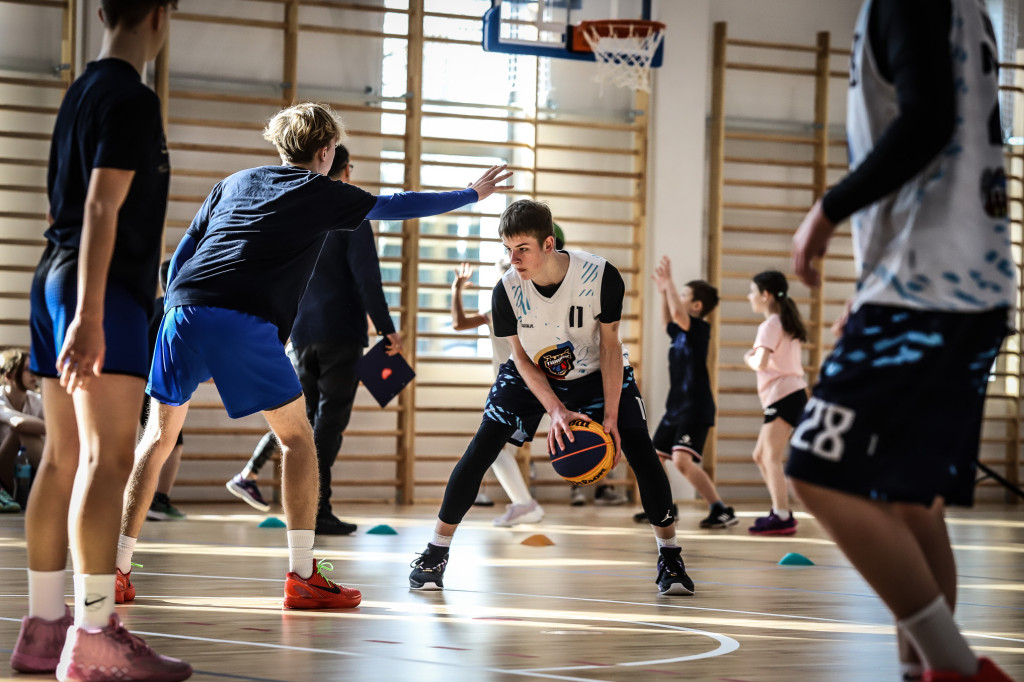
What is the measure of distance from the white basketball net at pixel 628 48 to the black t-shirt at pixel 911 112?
6.37 metres

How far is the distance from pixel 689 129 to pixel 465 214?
1.94 m

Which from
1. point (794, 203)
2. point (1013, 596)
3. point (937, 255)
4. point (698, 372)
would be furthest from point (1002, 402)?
point (937, 255)

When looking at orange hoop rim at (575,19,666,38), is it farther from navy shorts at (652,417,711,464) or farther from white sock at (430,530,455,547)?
white sock at (430,530,455,547)

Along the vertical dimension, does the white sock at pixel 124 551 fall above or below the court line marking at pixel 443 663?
above

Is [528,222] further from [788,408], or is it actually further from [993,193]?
[788,408]

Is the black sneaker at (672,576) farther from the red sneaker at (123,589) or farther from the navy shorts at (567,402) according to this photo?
the red sneaker at (123,589)

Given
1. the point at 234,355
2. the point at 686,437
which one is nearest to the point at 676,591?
the point at 234,355

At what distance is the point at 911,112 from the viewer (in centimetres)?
176

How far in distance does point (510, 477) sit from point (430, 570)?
2604 mm

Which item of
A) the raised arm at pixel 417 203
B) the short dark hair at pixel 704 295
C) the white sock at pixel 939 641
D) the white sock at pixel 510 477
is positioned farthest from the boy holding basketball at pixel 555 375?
the short dark hair at pixel 704 295

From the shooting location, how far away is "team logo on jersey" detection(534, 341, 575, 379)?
13.1 ft

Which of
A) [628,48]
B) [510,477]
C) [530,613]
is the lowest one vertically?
[510,477]

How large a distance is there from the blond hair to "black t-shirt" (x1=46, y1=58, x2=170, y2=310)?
43.4 inches

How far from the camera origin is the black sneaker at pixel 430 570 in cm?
399
